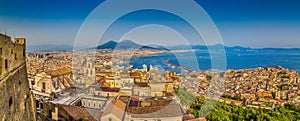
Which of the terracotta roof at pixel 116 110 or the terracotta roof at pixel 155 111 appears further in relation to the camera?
the terracotta roof at pixel 155 111

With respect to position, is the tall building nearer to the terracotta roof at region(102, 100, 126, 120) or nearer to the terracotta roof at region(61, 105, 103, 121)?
the terracotta roof at region(61, 105, 103, 121)

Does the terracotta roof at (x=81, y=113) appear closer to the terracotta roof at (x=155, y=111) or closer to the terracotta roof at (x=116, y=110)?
the terracotta roof at (x=116, y=110)

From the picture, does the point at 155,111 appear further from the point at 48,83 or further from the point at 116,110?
the point at 48,83

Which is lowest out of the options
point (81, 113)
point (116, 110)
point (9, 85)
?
→ point (81, 113)

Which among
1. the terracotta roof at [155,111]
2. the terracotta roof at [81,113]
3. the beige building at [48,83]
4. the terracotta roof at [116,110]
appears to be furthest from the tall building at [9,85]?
the beige building at [48,83]

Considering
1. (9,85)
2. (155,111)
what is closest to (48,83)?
(155,111)

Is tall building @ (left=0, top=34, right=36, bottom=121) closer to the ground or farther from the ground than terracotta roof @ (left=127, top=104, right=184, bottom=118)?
farther from the ground

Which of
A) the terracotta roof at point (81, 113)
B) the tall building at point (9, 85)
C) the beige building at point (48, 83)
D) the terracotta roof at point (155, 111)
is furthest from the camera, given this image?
the beige building at point (48, 83)

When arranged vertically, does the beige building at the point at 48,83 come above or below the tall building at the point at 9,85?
below

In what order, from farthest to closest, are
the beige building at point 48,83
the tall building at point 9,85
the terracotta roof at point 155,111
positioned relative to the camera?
the beige building at point 48,83
the terracotta roof at point 155,111
the tall building at point 9,85

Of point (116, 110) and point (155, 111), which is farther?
point (155, 111)

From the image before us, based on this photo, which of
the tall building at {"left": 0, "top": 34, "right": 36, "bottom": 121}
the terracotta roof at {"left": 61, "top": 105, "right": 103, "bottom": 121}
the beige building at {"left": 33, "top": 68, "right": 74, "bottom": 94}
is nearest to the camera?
the tall building at {"left": 0, "top": 34, "right": 36, "bottom": 121}

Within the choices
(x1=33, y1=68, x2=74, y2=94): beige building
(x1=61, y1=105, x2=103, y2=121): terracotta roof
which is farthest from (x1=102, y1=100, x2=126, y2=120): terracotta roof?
(x1=33, y1=68, x2=74, y2=94): beige building
